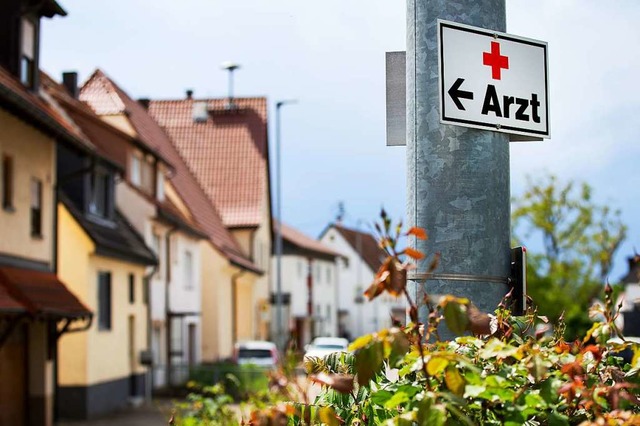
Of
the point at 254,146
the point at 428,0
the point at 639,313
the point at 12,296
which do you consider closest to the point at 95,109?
the point at 254,146

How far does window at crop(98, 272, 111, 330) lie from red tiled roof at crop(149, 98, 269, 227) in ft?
80.1

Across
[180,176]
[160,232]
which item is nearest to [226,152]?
[180,176]

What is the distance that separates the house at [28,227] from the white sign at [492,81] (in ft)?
55.1

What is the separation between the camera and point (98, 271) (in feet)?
97.8

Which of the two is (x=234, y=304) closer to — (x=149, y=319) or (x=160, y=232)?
(x=160, y=232)

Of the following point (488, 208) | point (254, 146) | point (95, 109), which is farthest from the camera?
point (254, 146)

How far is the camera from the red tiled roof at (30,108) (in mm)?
20547

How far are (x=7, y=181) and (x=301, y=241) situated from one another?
53.7 metres

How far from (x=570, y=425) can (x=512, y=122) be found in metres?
1.45

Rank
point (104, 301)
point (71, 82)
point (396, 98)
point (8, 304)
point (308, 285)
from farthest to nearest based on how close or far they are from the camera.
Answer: point (308, 285) < point (71, 82) < point (104, 301) < point (8, 304) < point (396, 98)

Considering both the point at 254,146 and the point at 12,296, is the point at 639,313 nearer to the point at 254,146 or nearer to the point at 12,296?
the point at 12,296

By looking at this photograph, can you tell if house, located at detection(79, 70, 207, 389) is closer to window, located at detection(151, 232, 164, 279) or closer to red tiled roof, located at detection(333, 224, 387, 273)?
window, located at detection(151, 232, 164, 279)

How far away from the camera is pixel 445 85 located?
4.04 metres

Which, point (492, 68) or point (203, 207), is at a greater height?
point (203, 207)
